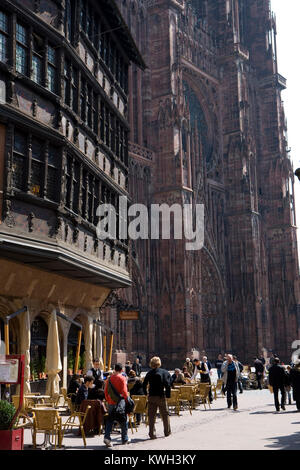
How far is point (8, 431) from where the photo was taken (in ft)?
27.7

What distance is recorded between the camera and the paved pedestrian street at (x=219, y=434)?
1017 cm

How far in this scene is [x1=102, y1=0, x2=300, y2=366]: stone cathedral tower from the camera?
40.0 metres

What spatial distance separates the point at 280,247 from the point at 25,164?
44218mm

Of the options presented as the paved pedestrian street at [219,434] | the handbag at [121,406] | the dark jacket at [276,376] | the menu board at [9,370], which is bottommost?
the paved pedestrian street at [219,434]

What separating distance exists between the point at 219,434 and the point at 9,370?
15.3 feet

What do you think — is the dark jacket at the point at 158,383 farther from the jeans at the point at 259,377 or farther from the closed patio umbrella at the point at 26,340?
the jeans at the point at 259,377

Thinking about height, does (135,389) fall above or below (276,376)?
below

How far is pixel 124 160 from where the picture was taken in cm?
2448

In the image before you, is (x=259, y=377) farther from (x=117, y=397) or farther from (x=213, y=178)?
(x=213, y=178)

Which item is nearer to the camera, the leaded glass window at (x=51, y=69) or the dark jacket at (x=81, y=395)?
the dark jacket at (x=81, y=395)

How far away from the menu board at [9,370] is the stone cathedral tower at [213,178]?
24468mm

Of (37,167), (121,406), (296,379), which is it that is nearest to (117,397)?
(121,406)

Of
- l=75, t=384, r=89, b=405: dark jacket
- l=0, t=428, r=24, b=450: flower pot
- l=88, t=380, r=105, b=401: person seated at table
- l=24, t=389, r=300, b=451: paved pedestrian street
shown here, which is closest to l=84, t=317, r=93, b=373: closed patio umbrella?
l=24, t=389, r=300, b=451: paved pedestrian street

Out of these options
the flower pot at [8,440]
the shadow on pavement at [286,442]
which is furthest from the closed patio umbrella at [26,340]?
the flower pot at [8,440]
